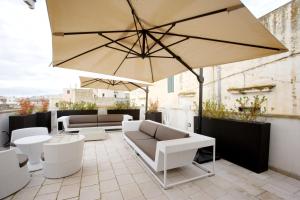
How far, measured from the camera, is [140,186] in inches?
96.7

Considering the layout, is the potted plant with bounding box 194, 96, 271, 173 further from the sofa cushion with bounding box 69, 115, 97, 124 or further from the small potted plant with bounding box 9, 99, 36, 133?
the small potted plant with bounding box 9, 99, 36, 133

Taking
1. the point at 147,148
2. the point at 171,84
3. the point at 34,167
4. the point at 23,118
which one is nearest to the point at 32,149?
the point at 34,167

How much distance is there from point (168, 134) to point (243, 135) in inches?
62.1

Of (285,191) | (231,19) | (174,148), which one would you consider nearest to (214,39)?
(231,19)

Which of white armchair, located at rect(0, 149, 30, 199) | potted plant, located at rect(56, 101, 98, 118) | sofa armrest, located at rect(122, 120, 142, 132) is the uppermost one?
potted plant, located at rect(56, 101, 98, 118)

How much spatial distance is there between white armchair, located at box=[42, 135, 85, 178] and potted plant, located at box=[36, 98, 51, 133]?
3860 millimetres

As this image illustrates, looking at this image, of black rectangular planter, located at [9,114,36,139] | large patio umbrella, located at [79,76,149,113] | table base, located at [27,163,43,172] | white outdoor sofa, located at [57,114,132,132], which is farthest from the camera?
large patio umbrella, located at [79,76,149,113]

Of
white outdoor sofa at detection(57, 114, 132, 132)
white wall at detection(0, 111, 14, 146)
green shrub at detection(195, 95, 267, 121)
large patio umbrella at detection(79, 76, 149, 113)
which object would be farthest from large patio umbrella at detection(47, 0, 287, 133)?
white outdoor sofa at detection(57, 114, 132, 132)

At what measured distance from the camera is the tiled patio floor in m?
2.21

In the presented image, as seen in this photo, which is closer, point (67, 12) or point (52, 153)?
point (67, 12)

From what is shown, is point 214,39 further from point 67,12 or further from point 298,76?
point 298,76

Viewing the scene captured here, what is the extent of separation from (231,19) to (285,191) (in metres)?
2.76

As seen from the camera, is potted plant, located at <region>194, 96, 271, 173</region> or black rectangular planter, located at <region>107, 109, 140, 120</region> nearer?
potted plant, located at <region>194, 96, 271, 173</region>

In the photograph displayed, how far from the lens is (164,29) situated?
237cm
